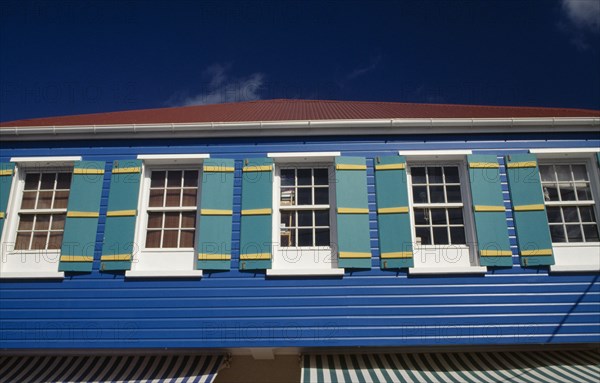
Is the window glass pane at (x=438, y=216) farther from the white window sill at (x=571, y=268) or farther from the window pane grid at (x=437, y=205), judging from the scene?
the white window sill at (x=571, y=268)

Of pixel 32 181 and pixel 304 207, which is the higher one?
pixel 32 181

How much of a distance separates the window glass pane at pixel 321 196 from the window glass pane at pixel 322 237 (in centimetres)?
53

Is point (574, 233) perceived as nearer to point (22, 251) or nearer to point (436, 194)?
point (436, 194)

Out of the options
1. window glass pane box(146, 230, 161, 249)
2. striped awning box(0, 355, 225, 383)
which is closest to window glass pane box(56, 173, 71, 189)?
window glass pane box(146, 230, 161, 249)

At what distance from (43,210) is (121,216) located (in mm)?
1586

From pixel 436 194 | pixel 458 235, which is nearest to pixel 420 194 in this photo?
pixel 436 194

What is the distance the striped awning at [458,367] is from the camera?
19.6ft

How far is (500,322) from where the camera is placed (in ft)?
21.4

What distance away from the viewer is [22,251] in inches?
276

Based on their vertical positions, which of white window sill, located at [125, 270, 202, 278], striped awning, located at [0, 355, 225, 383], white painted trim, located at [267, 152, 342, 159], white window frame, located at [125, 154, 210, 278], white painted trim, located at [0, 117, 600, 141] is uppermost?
white painted trim, located at [0, 117, 600, 141]

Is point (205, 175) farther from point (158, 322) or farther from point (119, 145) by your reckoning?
point (158, 322)

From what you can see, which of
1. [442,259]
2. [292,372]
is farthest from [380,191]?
[292,372]

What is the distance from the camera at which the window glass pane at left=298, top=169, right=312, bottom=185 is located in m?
7.35

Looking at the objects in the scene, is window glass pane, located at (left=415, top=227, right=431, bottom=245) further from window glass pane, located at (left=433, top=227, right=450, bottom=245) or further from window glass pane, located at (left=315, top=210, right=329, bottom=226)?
window glass pane, located at (left=315, top=210, right=329, bottom=226)
